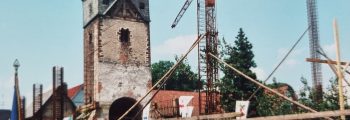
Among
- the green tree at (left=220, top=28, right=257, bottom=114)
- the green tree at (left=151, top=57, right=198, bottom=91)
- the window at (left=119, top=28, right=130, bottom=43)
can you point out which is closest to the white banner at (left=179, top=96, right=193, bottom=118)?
the green tree at (left=220, top=28, right=257, bottom=114)

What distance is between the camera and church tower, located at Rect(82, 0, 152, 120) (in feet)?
129

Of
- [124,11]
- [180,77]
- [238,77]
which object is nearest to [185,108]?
[238,77]

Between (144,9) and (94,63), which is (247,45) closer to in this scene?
(144,9)

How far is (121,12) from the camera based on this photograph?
41375mm

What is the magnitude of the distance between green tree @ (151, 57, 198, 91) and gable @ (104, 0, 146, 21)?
91.4 feet

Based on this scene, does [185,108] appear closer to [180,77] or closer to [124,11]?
[124,11]

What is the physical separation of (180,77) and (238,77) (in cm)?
3178

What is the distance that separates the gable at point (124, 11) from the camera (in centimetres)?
4088

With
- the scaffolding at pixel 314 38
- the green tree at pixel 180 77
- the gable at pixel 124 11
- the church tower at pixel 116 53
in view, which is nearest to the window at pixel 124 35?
the church tower at pixel 116 53

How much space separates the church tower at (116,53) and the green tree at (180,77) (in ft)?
88.8

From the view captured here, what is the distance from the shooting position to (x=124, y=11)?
41.6 meters

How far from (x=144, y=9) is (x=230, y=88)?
1000 centimetres

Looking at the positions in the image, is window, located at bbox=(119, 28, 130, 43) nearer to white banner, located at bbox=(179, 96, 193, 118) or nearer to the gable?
the gable

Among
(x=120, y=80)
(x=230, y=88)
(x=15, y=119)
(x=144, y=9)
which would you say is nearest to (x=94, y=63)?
(x=120, y=80)
